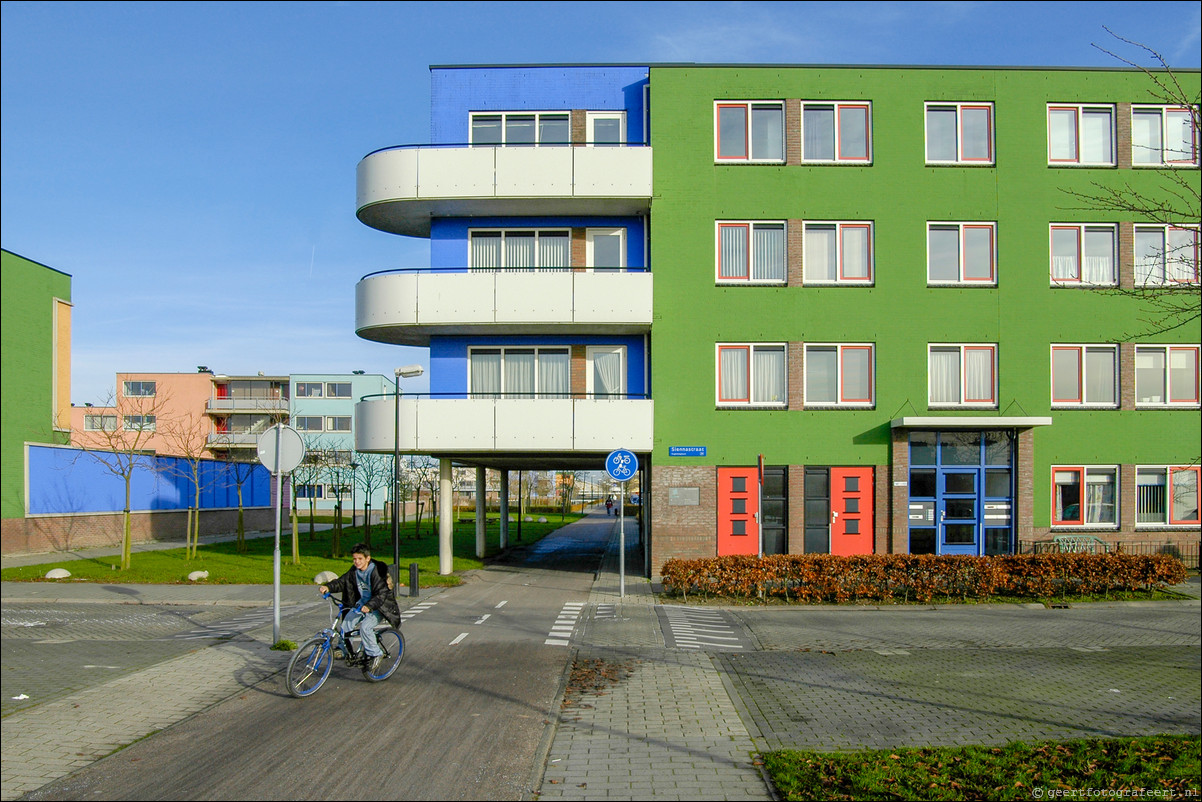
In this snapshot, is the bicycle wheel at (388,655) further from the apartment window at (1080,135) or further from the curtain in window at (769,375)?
the apartment window at (1080,135)

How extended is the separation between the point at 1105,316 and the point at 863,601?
1159cm

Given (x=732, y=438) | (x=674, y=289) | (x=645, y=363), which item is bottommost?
(x=732, y=438)

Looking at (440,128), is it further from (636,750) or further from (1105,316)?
(636,750)

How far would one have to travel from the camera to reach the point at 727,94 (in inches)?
949

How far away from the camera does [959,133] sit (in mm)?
24297

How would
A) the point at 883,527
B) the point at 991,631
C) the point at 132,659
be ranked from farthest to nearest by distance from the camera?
the point at 883,527
the point at 991,631
the point at 132,659

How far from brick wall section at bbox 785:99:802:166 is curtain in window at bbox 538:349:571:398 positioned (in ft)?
25.8

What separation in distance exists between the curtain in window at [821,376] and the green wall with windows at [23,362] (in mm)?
19424

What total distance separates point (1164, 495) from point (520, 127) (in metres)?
19.8

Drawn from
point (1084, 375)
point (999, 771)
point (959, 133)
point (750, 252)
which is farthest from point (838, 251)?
point (999, 771)

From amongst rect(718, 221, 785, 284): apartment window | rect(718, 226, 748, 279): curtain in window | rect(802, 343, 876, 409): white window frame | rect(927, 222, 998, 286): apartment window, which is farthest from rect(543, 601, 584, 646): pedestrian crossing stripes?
rect(927, 222, 998, 286): apartment window

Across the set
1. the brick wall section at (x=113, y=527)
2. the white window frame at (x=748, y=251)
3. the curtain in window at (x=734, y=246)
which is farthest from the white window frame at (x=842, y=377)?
the brick wall section at (x=113, y=527)

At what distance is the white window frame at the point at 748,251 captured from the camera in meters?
23.9

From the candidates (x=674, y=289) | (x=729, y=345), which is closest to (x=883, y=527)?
(x=729, y=345)
